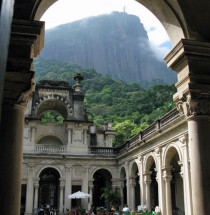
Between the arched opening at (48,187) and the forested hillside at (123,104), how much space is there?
24.1m

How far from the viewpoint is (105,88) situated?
299 ft

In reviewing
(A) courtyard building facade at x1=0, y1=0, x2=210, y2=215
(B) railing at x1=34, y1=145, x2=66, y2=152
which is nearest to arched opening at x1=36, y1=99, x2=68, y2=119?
(B) railing at x1=34, y1=145, x2=66, y2=152

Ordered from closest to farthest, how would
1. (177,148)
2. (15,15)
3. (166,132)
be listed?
(15,15) → (177,148) → (166,132)

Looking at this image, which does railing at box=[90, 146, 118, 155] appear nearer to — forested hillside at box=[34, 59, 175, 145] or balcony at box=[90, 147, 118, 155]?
balcony at box=[90, 147, 118, 155]

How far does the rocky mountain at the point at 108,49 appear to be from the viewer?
518 feet

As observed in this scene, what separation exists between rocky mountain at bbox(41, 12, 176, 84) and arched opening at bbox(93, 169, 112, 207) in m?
122

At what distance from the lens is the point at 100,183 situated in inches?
1225

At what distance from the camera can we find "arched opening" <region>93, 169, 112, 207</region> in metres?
30.2

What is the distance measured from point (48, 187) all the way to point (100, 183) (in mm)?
5162

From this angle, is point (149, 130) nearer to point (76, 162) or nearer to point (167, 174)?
point (167, 174)

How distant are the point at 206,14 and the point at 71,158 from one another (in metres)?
23.1

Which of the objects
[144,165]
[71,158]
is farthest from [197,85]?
[71,158]

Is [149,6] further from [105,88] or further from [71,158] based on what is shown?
[105,88]

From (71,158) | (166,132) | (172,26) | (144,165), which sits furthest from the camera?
(71,158)
